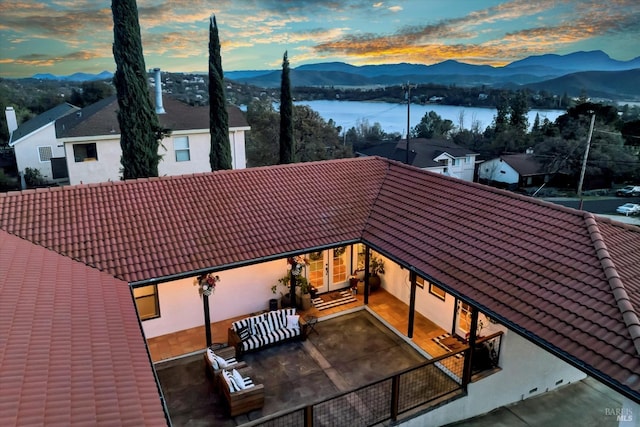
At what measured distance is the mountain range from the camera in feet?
201

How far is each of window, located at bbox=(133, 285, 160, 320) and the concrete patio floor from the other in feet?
5.15

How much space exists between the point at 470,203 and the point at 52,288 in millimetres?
10154

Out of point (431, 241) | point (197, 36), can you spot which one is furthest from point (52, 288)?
point (197, 36)

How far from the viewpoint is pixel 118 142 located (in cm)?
2375

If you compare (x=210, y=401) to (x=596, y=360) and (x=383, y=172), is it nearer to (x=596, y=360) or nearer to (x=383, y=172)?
(x=596, y=360)

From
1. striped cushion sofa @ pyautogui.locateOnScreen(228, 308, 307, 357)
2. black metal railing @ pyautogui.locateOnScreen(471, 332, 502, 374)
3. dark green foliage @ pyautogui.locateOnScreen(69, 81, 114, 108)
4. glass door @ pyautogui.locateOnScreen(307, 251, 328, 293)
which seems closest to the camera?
black metal railing @ pyautogui.locateOnScreen(471, 332, 502, 374)

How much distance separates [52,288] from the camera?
7789mm

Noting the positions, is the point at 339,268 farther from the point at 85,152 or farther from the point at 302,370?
the point at 85,152

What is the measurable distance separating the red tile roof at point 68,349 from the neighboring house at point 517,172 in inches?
1658

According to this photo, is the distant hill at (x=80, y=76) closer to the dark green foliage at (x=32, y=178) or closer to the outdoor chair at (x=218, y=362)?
the dark green foliage at (x=32, y=178)

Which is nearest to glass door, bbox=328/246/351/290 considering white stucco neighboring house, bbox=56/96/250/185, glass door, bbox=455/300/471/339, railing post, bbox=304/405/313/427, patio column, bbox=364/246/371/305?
patio column, bbox=364/246/371/305

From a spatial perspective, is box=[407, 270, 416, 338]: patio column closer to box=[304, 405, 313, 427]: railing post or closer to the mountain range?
box=[304, 405, 313, 427]: railing post

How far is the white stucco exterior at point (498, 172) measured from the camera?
4316cm

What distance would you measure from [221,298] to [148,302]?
6.83 feet
